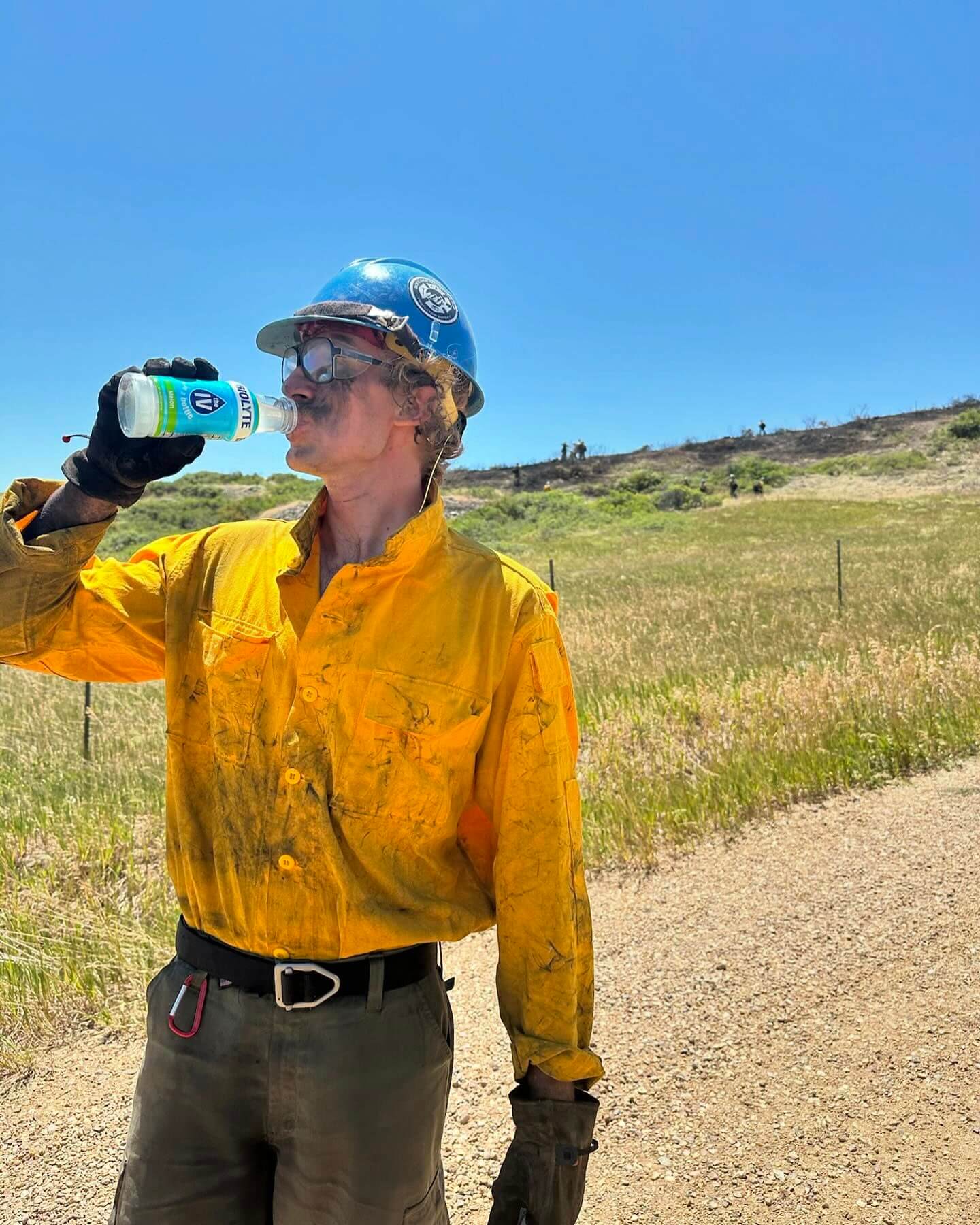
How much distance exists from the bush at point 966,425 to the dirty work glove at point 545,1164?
55086mm

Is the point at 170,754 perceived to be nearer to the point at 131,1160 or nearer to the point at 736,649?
the point at 131,1160

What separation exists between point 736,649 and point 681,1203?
8336 mm

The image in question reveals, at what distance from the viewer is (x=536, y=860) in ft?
6.05

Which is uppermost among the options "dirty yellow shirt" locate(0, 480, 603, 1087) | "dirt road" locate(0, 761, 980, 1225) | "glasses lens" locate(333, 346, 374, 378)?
"glasses lens" locate(333, 346, 374, 378)

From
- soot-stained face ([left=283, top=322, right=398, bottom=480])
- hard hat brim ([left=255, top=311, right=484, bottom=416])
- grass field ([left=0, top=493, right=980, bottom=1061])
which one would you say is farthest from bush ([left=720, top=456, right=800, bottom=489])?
soot-stained face ([left=283, top=322, right=398, bottom=480])

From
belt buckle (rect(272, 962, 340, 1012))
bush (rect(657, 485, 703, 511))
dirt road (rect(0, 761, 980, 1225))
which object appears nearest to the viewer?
belt buckle (rect(272, 962, 340, 1012))

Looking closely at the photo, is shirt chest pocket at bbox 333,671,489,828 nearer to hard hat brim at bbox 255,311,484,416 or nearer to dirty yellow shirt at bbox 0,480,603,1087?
dirty yellow shirt at bbox 0,480,603,1087

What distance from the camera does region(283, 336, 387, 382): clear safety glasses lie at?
6.32 ft

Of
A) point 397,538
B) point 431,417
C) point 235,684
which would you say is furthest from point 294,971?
point 431,417

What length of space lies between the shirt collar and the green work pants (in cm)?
78

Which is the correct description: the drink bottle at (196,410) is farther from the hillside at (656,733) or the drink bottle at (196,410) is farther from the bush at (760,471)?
the bush at (760,471)

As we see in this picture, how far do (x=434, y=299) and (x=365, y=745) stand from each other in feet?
3.30

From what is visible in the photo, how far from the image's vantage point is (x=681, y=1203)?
289 cm

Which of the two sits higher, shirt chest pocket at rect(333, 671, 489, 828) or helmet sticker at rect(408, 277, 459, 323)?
helmet sticker at rect(408, 277, 459, 323)
